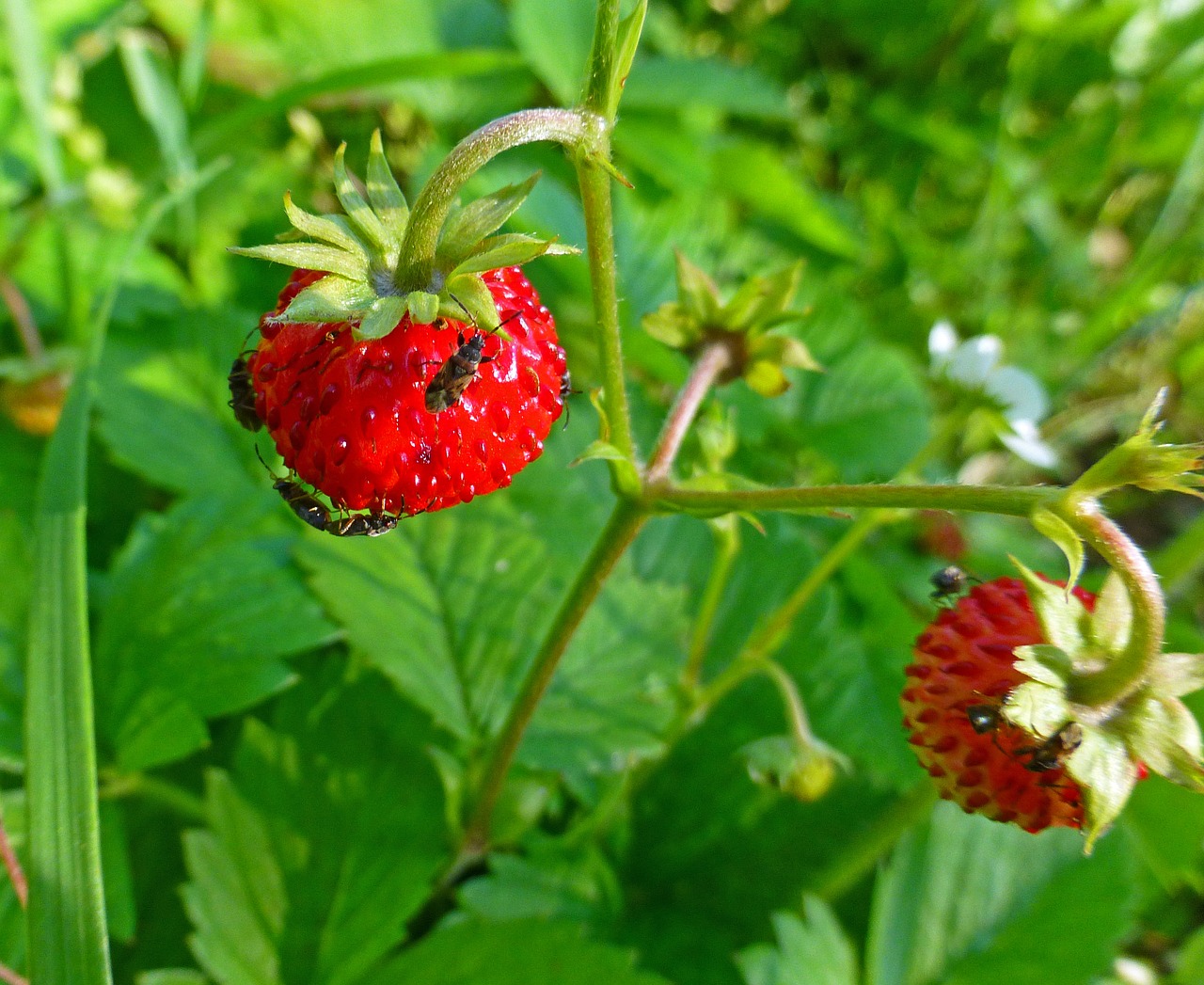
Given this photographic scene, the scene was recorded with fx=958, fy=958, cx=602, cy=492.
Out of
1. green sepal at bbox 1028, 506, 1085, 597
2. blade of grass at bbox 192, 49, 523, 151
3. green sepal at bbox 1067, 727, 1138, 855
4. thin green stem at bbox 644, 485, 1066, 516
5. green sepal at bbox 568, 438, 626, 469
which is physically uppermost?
blade of grass at bbox 192, 49, 523, 151

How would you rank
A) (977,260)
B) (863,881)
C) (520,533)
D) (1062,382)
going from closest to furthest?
(520,533) → (863,881) → (1062,382) → (977,260)

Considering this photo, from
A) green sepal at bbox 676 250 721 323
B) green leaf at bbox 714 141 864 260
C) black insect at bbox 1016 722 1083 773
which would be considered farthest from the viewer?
green leaf at bbox 714 141 864 260

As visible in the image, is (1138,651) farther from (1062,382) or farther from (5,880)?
(1062,382)

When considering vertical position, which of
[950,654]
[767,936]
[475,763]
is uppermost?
[950,654]

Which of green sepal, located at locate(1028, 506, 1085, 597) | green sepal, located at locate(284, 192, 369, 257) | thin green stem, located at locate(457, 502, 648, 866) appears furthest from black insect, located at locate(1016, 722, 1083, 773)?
green sepal, located at locate(284, 192, 369, 257)

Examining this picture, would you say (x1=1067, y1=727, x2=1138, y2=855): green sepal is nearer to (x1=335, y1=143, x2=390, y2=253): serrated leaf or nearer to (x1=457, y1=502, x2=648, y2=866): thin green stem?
(x1=457, y1=502, x2=648, y2=866): thin green stem

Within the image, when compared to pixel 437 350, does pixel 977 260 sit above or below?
above

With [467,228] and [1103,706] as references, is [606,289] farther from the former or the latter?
[1103,706]

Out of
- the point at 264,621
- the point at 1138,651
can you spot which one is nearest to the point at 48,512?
the point at 264,621

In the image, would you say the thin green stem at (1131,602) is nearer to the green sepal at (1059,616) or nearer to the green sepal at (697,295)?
Answer: the green sepal at (1059,616)
